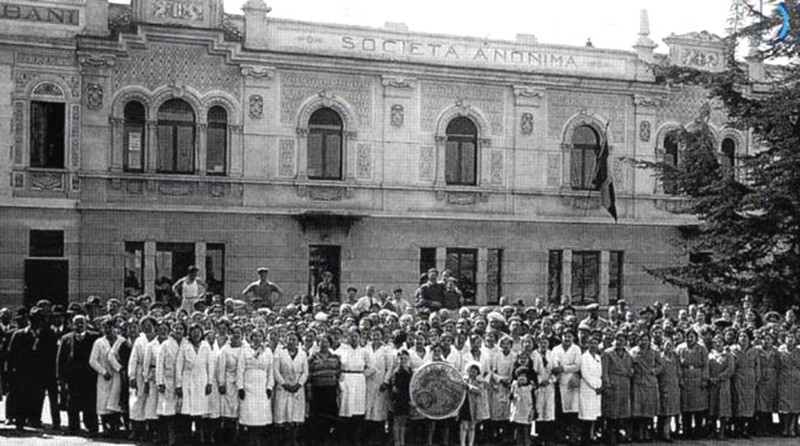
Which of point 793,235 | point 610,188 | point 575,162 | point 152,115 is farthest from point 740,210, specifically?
point 152,115

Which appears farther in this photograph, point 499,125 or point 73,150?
point 499,125

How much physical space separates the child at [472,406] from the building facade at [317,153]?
39.4 feet

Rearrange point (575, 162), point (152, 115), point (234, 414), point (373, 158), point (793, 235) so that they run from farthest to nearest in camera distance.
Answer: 1. point (575, 162)
2. point (373, 158)
3. point (152, 115)
4. point (793, 235)
5. point (234, 414)

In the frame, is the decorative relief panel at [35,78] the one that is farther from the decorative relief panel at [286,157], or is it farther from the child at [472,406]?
the child at [472,406]

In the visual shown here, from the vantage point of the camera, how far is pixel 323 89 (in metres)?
28.6

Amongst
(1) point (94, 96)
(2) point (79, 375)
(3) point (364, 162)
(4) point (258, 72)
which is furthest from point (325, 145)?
(2) point (79, 375)

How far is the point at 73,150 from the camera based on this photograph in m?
26.5

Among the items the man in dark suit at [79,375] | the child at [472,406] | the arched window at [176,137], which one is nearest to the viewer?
the child at [472,406]

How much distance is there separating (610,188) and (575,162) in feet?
9.61

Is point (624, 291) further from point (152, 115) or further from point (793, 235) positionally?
point (152, 115)

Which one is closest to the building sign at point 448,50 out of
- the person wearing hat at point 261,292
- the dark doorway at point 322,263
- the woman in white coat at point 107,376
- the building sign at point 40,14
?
the building sign at point 40,14

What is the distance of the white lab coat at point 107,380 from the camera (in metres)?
17.1

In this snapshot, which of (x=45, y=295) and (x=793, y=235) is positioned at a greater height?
(x=793, y=235)

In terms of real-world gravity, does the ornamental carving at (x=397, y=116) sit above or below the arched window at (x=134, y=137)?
above
